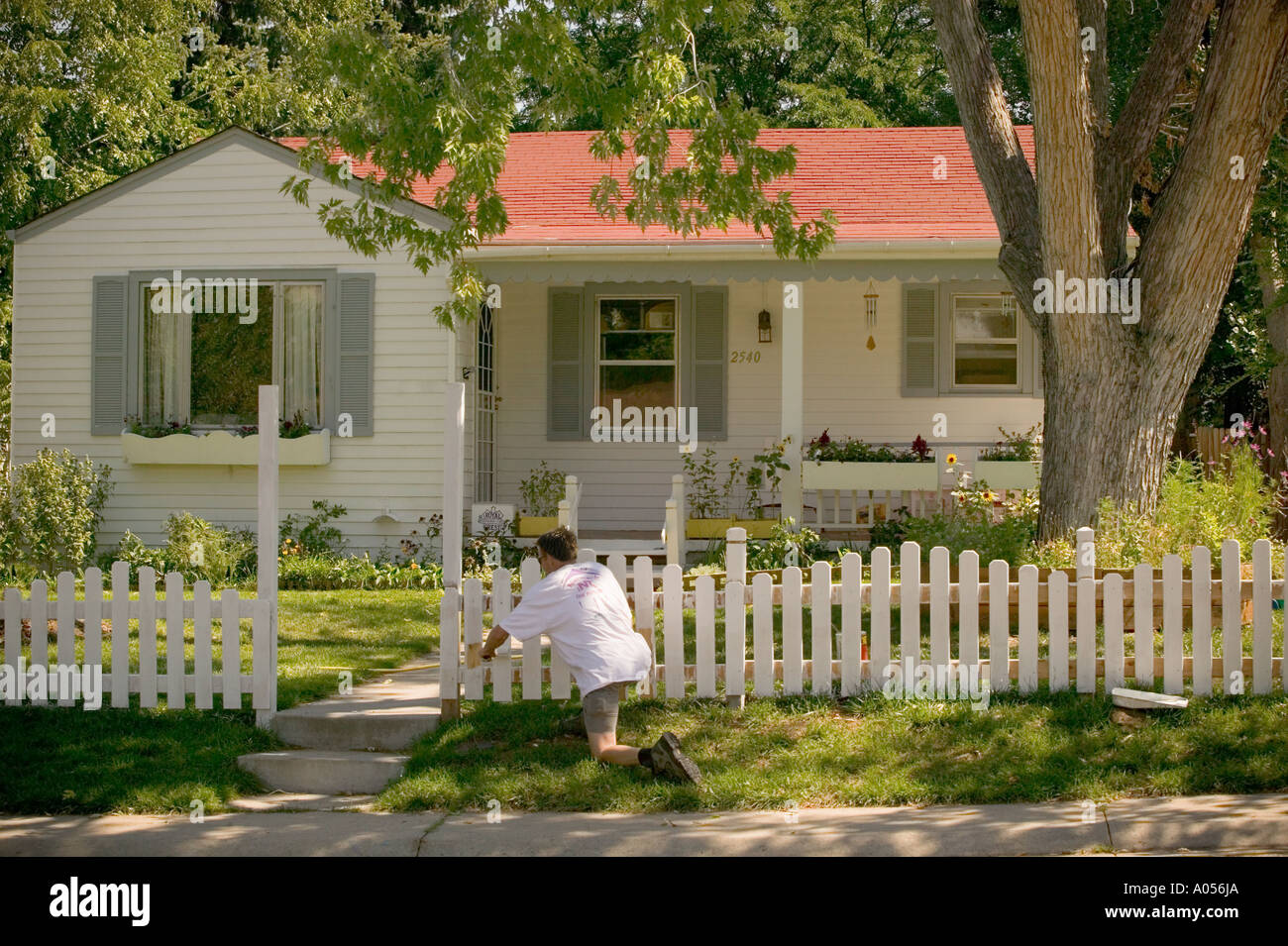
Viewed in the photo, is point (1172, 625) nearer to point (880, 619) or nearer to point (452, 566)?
point (880, 619)

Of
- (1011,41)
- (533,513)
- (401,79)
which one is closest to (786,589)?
(401,79)

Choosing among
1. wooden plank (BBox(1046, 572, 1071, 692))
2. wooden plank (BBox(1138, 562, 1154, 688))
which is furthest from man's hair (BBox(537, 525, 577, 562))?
wooden plank (BBox(1138, 562, 1154, 688))

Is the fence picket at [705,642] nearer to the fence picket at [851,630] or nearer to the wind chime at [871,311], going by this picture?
the fence picket at [851,630]

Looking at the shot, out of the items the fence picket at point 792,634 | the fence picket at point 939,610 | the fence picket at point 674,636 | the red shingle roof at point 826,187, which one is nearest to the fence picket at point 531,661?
the fence picket at point 674,636

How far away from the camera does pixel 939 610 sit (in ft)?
24.0

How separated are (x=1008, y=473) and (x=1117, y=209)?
4.18 meters

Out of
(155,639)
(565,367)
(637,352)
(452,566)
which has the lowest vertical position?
(155,639)

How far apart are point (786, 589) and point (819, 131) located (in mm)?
12066

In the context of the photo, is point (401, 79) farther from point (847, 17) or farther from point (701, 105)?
point (847, 17)

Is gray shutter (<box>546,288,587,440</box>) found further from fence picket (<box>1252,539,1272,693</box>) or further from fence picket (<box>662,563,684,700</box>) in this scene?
fence picket (<box>1252,539,1272,693</box>)

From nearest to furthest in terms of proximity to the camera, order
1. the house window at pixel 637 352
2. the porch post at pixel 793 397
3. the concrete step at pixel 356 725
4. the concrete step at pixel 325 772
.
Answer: the concrete step at pixel 325 772
the concrete step at pixel 356 725
the porch post at pixel 793 397
the house window at pixel 637 352

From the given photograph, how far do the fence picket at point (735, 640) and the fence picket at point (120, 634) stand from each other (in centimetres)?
333

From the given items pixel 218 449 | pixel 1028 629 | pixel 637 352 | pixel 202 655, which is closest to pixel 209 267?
pixel 218 449

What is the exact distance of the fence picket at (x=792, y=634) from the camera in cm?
730
